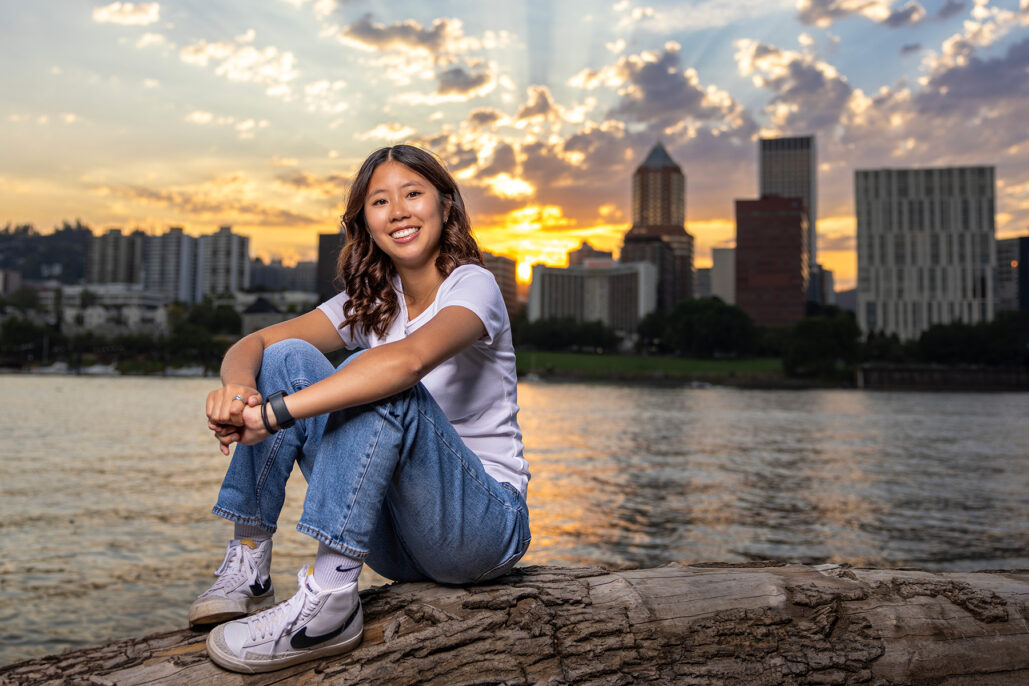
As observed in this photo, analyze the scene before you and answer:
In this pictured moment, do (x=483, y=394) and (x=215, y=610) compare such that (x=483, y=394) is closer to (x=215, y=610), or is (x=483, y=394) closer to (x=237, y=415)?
(x=237, y=415)

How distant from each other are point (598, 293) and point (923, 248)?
5917cm

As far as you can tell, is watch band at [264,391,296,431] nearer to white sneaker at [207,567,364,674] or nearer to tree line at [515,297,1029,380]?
white sneaker at [207,567,364,674]

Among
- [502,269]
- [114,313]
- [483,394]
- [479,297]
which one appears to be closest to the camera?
[479,297]

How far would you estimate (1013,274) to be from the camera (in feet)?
442

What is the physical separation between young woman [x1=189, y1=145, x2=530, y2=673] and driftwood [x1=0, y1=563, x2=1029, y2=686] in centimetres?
11

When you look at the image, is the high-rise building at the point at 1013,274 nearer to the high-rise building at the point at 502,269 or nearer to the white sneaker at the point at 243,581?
the high-rise building at the point at 502,269

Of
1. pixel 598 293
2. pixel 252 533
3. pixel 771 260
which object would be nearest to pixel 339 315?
pixel 252 533

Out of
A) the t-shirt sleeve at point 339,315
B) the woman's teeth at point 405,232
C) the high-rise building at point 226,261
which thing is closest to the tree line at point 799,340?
the t-shirt sleeve at point 339,315

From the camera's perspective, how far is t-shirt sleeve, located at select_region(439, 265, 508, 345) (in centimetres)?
213

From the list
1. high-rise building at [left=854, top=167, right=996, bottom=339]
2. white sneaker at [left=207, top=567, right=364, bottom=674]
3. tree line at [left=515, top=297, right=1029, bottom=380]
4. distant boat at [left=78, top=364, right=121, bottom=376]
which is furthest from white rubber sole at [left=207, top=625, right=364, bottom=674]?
high-rise building at [left=854, top=167, right=996, bottom=339]

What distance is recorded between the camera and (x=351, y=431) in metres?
1.95

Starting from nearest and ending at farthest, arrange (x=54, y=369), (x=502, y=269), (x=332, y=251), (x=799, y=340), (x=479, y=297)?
(x=479, y=297), (x=332, y=251), (x=502, y=269), (x=799, y=340), (x=54, y=369)

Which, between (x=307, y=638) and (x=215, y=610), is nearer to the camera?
(x=307, y=638)

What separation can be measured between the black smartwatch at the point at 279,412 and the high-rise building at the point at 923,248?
139m
